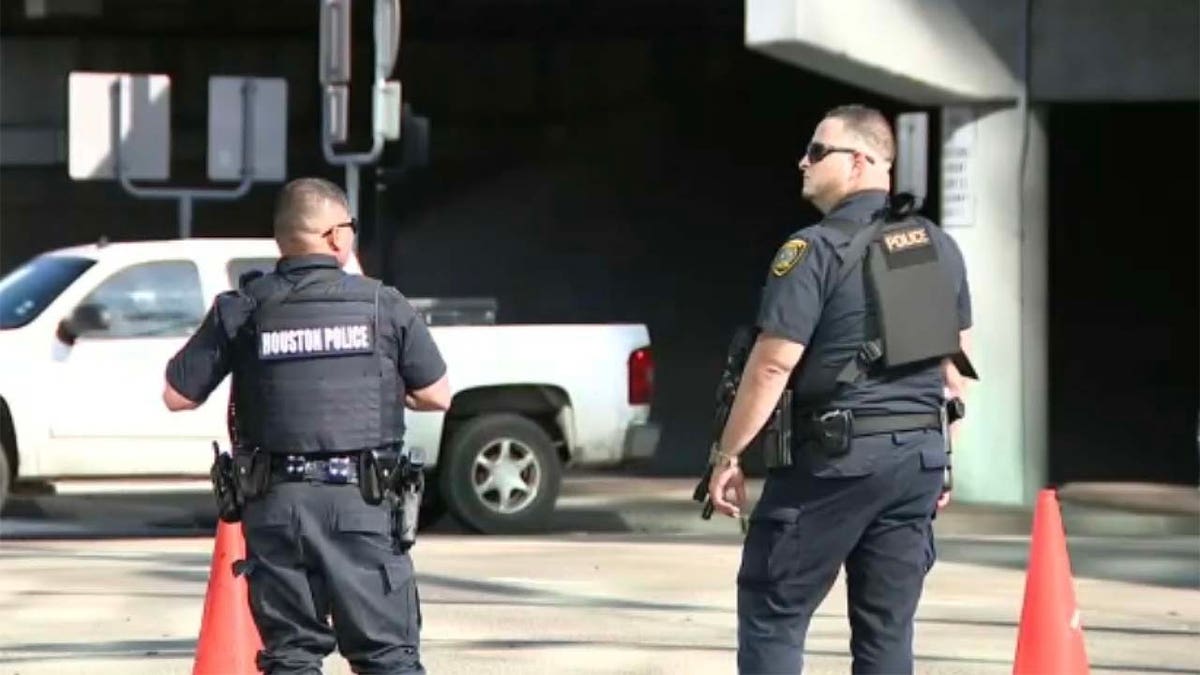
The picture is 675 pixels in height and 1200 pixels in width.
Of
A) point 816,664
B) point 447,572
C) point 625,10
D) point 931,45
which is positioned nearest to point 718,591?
point 447,572

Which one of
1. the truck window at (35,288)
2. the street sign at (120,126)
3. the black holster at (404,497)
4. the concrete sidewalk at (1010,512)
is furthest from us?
the street sign at (120,126)

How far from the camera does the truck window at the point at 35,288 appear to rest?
16281 mm

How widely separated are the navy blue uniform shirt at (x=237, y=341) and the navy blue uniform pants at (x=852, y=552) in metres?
0.97

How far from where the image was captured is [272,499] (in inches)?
280

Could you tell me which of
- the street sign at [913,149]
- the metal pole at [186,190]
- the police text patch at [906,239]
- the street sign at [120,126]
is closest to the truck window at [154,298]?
the metal pole at [186,190]

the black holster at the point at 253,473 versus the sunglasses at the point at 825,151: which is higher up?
the sunglasses at the point at 825,151

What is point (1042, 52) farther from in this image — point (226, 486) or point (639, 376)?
point (226, 486)

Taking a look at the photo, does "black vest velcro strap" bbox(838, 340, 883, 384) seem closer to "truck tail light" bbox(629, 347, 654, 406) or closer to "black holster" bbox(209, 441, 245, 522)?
"black holster" bbox(209, 441, 245, 522)

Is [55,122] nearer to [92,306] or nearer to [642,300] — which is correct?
[642,300]

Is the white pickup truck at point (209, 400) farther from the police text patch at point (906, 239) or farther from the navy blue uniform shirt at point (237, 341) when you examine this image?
the police text patch at point (906, 239)

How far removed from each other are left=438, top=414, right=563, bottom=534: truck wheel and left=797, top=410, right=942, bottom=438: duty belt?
31.3 feet

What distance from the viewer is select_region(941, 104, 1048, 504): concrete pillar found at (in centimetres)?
1936

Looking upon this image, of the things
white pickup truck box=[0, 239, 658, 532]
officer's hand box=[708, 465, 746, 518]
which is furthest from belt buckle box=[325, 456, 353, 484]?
white pickup truck box=[0, 239, 658, 532]

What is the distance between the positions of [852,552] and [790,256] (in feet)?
2.49
